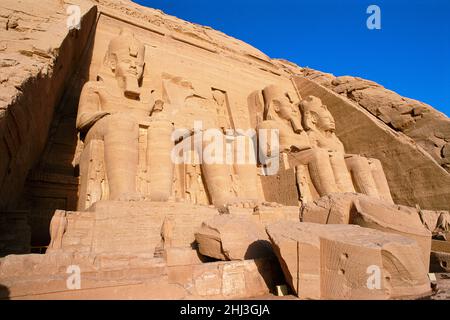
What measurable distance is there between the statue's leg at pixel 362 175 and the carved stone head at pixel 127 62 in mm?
3975

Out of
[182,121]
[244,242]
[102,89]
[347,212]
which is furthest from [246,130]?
[244,242]

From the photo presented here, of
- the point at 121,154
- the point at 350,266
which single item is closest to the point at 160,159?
the point at 121,154

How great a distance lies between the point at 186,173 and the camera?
4.62 metres

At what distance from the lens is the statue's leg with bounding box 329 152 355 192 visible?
17.5 ft

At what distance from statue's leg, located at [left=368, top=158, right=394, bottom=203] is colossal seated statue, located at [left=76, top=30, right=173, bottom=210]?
4.02m

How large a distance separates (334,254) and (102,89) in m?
3.83

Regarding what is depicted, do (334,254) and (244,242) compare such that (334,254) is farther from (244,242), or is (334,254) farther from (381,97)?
(381,97)

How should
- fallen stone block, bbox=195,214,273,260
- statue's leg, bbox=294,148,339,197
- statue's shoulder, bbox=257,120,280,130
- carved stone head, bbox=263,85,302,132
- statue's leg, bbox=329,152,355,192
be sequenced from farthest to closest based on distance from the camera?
carved stone head, bbox=263,85,302,132 → statue's shoulder, bbox=257,120,280,130 → statue's leg, bbox=329,152,355,192 → statue's leg, bbox=294,148,339,197 → fallen stone block, bbox=195,214,273,260

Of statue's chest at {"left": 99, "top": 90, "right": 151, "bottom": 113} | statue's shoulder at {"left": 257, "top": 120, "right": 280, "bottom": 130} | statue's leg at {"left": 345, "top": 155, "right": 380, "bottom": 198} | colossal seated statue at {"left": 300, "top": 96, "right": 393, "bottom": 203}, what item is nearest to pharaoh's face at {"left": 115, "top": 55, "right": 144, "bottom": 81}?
statue's chest at {"left": 99, "top": 90, "right": 151, "bottom": 113}

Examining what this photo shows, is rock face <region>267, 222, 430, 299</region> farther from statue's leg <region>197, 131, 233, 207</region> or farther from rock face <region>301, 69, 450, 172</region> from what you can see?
rock face <region>301, 69, 450, 172</region>

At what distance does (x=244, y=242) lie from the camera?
2.74 meters

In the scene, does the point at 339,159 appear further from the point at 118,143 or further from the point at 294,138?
the point at 118,143

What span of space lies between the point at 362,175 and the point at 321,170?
1.01 m

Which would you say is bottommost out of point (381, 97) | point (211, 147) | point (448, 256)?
point (448, 256)
